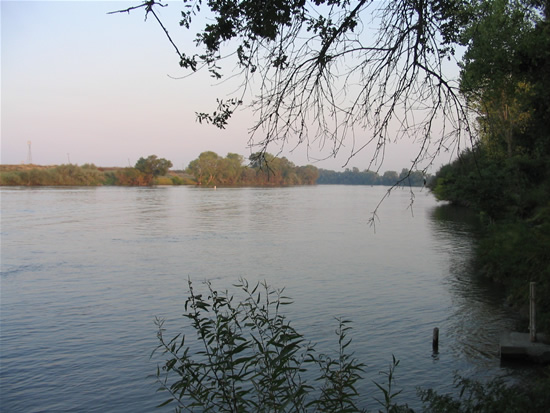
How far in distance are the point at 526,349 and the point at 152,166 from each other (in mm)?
157977

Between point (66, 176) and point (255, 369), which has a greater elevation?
point (66, 176)

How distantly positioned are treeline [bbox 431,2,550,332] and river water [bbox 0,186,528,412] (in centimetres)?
119

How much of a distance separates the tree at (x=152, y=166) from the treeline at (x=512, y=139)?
140 m

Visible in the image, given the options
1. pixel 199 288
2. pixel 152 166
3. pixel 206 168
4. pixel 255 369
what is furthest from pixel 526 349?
pixel 206 168

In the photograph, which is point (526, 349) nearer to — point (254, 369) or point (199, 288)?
point (254, 369)

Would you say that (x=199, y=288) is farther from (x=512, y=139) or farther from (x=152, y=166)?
(x=152, y=166)

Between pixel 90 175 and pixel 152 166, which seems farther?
pixel 152 166

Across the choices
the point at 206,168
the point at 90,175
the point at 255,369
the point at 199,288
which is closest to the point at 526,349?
the point at 255,369

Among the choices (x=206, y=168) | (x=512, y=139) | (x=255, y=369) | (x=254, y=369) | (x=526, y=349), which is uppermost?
(x=206, y=168)

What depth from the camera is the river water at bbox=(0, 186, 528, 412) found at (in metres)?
11.6

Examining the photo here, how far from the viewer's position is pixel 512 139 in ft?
78.9

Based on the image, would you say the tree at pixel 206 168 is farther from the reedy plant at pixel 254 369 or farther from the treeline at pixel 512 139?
the reedy plant at pixel 254 369

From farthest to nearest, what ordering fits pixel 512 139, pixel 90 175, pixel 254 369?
pixel 90 175
pixel 512 139
pixel 254 369

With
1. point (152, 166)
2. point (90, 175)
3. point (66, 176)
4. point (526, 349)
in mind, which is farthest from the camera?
point (152, 166)
